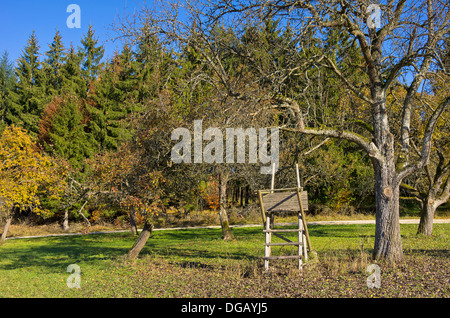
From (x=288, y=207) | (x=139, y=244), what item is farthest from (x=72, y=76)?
(x=288, y=207)

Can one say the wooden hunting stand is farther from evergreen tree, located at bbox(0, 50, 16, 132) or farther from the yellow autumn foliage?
evergreen tree, located at bbox(0, 50, 16, 132)

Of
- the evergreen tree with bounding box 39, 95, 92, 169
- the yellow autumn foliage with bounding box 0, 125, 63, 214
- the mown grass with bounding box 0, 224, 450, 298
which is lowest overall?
the mown grass with bounding box 0, 224, 450, 298

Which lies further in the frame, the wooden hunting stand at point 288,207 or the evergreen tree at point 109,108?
the evergreen tree at point 109,108

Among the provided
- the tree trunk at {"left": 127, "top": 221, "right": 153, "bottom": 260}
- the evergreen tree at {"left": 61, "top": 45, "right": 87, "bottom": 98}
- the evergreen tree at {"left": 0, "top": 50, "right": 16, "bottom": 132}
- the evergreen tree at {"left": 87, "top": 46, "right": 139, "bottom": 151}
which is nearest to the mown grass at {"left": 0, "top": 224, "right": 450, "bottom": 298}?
the tree trunk at {"left": 127, "top": 221, "right": 153, "bottom": 260}

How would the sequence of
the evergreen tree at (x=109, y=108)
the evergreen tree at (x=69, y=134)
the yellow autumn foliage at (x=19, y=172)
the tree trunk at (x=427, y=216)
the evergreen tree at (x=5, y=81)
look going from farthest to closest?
the evergreen tree at (x=5, y=81)
the evergreen tree at (x=109, y=108)
the evergreen tree at (x=69, y=134)
the yellow autumn foliage at (x=19, y=172)
the tree trunk at (x=427, y=216)

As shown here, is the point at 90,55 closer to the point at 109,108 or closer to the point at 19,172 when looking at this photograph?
the point at 109,108

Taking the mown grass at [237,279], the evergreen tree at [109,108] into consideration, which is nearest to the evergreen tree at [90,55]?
the evergreen tree at [109,108]

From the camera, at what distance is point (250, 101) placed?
27.6 feet

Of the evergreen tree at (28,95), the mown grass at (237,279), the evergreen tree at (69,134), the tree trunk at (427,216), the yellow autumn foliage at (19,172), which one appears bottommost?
the mown grass at (237,279)

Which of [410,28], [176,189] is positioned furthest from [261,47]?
[176,189]

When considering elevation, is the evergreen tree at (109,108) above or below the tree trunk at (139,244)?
above

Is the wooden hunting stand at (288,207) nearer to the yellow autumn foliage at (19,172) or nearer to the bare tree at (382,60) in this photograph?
the bare tree at (382,60)
